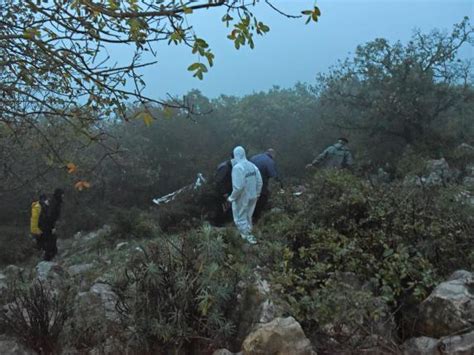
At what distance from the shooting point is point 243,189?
30.0 ft

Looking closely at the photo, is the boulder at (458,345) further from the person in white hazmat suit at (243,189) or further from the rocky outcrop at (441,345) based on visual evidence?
the person in white hazmat suit at (243,189)

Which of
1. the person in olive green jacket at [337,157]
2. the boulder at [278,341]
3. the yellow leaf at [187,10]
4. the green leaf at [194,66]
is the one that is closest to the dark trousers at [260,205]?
the person in olive green jacket at [337,157]

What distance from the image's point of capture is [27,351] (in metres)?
5.36

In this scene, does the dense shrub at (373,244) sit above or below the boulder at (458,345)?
above

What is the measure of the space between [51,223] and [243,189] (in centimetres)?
417

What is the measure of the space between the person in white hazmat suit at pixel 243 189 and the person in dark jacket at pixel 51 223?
3.66 meters

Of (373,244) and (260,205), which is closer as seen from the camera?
(373,244)

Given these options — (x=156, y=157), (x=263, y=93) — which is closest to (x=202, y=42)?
(x=156, y=157)

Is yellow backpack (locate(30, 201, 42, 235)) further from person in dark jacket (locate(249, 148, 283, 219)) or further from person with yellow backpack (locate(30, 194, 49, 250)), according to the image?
person in dark jacket (locate(249, 148, 283, 219))

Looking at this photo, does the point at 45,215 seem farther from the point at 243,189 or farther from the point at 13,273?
the point at 243,189

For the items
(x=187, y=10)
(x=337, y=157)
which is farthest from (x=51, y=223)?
(x=187, y=10)

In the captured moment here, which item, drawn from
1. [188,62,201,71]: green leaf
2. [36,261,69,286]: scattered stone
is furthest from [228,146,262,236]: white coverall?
[188,62,201,71]: green leaf

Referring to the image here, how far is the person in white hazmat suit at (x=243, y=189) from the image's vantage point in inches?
354

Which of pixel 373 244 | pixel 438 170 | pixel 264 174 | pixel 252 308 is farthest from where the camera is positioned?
pixel 438 170
